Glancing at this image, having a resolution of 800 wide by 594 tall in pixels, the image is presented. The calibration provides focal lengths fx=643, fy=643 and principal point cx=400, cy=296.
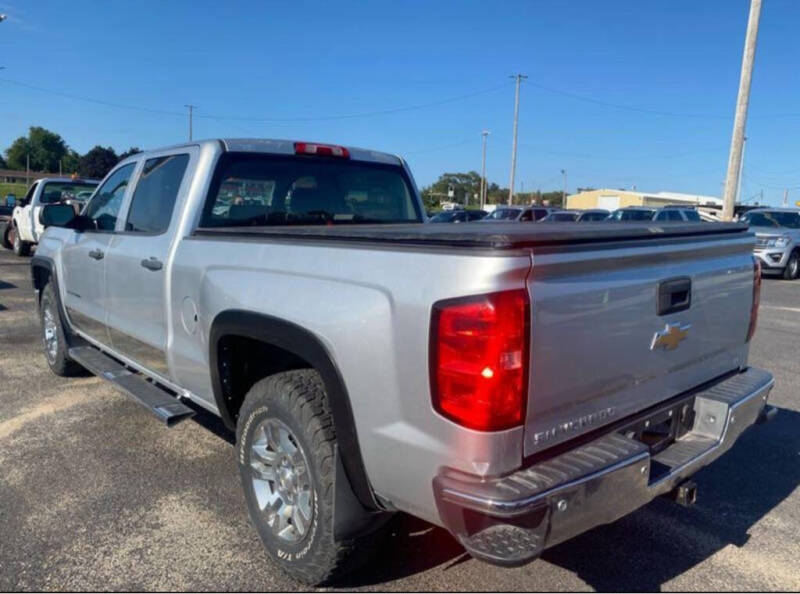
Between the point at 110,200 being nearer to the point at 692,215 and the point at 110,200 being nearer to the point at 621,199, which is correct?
the point at 692,215

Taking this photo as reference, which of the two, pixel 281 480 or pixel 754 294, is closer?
pixel 281 480

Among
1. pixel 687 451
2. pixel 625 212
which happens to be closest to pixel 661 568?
pixel 687 451

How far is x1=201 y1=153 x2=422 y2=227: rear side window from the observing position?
380cm

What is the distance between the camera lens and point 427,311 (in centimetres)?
209

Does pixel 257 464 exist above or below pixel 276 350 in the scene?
below

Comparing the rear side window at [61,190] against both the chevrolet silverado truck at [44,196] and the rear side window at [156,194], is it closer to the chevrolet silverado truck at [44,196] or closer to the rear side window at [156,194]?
the chevrolet silverado truck at [44,196]

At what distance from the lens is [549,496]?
2.03 meters

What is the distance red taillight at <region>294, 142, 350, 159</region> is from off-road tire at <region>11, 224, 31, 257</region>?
50.0 ft

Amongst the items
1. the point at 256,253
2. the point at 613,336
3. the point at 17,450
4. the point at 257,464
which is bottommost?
the point at 17,450

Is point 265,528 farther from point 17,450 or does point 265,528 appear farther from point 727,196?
point 727,196

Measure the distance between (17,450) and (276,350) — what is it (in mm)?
2381

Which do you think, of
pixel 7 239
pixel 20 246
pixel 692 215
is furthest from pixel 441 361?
pixel 692 215

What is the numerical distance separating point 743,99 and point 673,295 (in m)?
16.9

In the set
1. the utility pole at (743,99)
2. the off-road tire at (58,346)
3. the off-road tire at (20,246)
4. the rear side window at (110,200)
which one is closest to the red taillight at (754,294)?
the rear side window at (110,200)
